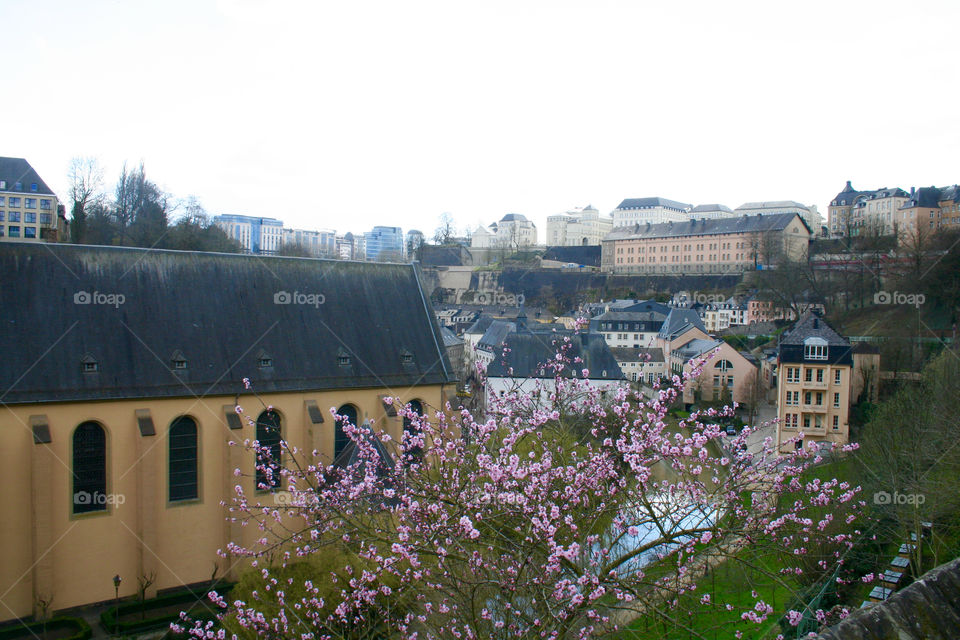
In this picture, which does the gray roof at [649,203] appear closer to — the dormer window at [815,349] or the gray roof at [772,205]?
the gray roof at [772,205]

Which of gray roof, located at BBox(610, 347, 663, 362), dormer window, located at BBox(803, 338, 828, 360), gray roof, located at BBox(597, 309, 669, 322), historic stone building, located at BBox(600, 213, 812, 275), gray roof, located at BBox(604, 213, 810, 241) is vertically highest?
gray roof, located at BBox(604, 213, 810, 241)

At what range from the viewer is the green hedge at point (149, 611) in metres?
17.1

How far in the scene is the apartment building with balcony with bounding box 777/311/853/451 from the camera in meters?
38.3

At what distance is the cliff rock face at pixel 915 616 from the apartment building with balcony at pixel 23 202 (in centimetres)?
6530

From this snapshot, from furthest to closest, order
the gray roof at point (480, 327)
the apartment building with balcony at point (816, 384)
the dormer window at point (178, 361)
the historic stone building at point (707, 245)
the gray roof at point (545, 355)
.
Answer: the historic stone building at point (707, 245)
the gray roof at point (480, 327)
the gray roof at point (545, 355)
the apartment building with balcony at point (816, 384)
the dormer window at point (178, 361)

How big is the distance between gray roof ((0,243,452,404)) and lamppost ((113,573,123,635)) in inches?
184

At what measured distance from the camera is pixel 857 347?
44156 mm

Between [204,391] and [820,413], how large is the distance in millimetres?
33269

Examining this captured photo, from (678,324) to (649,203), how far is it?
88.7 meters

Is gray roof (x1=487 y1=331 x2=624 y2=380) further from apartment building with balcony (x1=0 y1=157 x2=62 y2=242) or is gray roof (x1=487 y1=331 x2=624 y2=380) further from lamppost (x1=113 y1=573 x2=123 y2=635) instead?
apartment building with balcony (x1=0 y1=157 x2=62 y2=242)

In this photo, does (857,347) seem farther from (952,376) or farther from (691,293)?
(691,293)

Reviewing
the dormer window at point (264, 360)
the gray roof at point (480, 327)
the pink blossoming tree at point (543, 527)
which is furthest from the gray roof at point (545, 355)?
the pink blossoming tree at point (543, 527)

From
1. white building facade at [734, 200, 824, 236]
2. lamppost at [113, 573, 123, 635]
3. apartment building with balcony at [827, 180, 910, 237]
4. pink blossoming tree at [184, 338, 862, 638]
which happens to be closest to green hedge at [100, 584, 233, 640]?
lamppost at [113, 573, 123, 635]

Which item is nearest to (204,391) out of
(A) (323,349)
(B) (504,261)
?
(A) (323,349)
